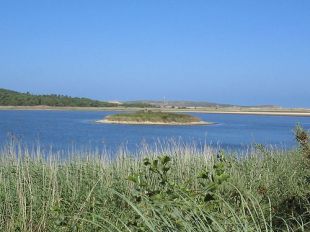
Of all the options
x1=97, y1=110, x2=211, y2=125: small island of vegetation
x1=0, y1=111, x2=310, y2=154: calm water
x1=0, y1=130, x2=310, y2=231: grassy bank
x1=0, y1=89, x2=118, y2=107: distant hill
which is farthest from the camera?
x1=0, y1=89, x2=118, y2=107: distant hill

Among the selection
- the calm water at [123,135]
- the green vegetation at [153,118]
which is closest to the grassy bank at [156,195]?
the calm water at [123,135]

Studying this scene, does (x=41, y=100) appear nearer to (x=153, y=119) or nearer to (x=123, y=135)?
(x=153, y=119)

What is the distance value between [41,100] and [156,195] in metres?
165

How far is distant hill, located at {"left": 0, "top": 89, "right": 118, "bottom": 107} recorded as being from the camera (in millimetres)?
158000

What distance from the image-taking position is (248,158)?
1034 cm

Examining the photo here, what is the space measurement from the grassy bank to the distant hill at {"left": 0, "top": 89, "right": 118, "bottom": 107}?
152474mm

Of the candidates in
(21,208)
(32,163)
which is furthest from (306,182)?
(32,163)

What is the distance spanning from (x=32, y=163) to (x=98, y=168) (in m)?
1.24

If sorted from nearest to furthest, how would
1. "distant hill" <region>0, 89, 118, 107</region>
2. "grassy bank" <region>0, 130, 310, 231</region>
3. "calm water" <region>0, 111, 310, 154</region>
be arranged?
"grassy bank" <region>0, 130, 310, 231</region> → "calm water" <region>0, 111, 310, 154</region> → "distant hill" <region>0, 89, 118, 107</region>

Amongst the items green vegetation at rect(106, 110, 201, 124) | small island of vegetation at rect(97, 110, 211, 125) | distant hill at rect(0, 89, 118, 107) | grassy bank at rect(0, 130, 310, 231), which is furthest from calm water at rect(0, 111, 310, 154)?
distant hill at rect(0, 89, 118, 107)

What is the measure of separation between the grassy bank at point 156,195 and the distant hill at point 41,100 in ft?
500

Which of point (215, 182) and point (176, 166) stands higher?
point (215, 182)

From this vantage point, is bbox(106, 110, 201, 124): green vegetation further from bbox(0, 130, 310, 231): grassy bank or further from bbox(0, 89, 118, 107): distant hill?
bbox(0, 89, 118, 107): distant hill

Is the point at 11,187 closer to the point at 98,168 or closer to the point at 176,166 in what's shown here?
the point at 98,168
